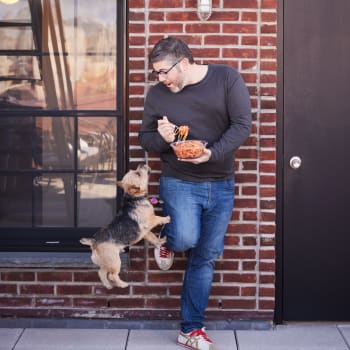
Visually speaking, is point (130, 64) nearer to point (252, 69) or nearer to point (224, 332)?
point (252, 69)

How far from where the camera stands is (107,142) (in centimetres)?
492

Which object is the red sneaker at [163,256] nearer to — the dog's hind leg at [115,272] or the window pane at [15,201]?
the dog's hind leg at [115,272]

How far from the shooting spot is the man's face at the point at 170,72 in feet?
13.4

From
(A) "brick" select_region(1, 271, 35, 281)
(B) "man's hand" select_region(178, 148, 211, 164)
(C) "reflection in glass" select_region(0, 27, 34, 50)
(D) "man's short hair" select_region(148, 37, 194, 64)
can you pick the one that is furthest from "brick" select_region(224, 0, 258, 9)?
(A) "brick" select_region(1, 271, 35, 281)

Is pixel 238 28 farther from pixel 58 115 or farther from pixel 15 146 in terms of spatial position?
pixel 15 146

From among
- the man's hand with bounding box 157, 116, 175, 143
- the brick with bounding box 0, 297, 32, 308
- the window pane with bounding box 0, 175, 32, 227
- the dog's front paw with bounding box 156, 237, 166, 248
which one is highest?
the man's hand with bounding box 157, 116, 175, 143

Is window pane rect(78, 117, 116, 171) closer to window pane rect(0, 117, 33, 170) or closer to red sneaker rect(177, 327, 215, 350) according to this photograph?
window pane rect(0, 117, 33, 170)

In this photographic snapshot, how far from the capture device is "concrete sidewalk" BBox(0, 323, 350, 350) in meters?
4.48

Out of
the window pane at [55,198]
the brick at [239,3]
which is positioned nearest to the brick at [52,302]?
the window pane at [55,198]

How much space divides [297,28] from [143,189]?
157cm

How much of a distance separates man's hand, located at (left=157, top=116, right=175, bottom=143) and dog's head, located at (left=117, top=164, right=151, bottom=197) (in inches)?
10.6

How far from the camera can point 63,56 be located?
4.88 m

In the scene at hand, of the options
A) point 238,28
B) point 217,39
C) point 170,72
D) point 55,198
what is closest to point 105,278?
point 55,198

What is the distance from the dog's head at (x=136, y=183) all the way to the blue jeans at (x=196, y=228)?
0.21 metres
